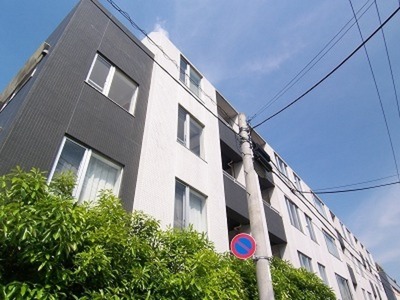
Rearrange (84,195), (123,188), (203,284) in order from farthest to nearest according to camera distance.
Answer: (123,188) → (84,195) → (203,284)

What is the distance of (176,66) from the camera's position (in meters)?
11.7

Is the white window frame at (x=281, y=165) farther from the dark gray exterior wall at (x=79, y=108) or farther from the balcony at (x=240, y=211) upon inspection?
the dark gray exterior wall at (x=79, y=108)

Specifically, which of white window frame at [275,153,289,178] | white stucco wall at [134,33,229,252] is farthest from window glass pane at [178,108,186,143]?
white window frame at [275,153,289,178]

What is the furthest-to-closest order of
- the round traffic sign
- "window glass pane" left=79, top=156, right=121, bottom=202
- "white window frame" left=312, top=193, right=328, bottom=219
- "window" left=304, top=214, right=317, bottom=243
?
1. "white window frame" left=312, top=193, right=328, bottom=219
2. "window" left=304, top=214, right=317, bottom=243
3. "window glass pane" left=79, top=156, right=121, bottom=202
4. the round traffic sign

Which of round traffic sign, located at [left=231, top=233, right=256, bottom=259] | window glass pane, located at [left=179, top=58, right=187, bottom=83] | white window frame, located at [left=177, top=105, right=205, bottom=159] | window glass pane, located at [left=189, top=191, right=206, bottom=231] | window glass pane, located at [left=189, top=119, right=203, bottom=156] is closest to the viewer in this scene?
round traffic sign, located at [left=231, top=233, right=256, bottom=259]

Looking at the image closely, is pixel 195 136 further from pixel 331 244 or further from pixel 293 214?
pixel 331 244

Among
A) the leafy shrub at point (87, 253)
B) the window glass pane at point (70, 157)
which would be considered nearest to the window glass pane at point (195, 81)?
the window glass pane at point (70, 157)

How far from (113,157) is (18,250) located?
11.7 feet

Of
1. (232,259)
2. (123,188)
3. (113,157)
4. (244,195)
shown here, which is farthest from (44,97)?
(244,195)

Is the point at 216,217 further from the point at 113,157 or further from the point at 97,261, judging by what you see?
the point at 97,261

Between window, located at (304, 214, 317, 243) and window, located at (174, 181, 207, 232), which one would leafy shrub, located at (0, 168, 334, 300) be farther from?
window, located at (304, 214, 317, 243)

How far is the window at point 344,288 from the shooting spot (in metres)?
17.8

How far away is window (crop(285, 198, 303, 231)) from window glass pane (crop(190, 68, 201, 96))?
9175 mm

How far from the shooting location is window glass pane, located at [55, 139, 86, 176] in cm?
573
